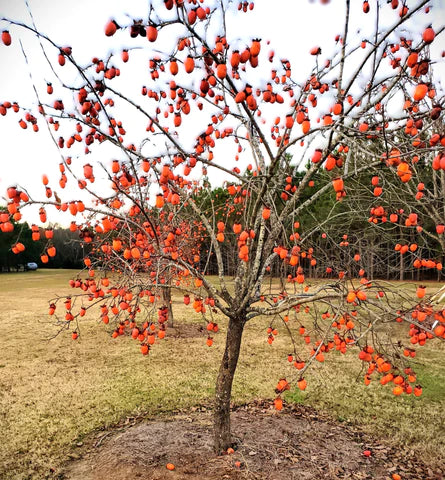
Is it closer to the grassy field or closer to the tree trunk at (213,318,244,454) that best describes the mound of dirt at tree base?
the tree trunk at (213,318,244,454)

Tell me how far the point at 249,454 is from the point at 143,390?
270 centimetres

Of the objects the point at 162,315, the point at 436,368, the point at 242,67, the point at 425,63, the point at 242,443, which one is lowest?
the point at 436,368

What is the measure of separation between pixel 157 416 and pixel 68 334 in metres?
6.07

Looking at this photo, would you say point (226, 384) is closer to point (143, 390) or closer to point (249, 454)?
point (249, 454)

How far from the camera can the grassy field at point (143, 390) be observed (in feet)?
14.5

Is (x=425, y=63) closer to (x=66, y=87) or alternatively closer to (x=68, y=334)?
(x=66, y=87)

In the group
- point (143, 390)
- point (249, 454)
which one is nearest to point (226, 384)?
point (249, 454)

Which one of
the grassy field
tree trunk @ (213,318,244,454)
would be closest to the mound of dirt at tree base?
tree trunk @ (213,318,244,454)

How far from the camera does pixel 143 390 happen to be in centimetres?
593

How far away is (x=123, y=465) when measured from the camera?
3625 millimetres

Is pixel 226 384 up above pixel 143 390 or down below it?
above

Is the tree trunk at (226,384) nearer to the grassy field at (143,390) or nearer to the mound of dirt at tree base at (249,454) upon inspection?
the mound of dirt at tree base at (249,454)

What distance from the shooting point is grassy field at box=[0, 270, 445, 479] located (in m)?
4.43

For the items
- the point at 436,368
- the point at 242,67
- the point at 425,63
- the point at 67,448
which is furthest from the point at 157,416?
the point at 436,368
